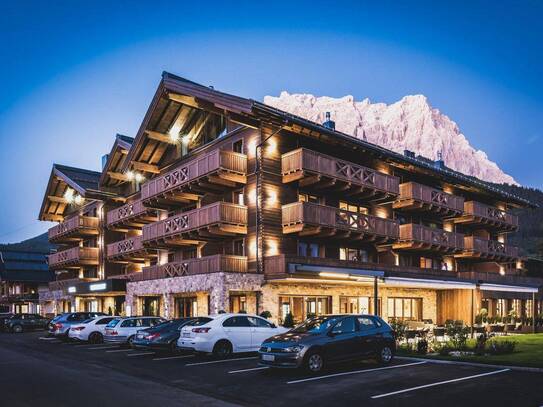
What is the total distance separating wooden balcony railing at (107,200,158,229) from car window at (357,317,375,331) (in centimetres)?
2564

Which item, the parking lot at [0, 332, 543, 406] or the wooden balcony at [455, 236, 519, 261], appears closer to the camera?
the parking lot at [0, 332, 543, 406]

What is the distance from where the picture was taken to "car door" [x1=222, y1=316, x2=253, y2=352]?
66.3ft

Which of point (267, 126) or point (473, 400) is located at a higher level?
point (267, 126)

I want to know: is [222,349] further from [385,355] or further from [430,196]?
[430,196]

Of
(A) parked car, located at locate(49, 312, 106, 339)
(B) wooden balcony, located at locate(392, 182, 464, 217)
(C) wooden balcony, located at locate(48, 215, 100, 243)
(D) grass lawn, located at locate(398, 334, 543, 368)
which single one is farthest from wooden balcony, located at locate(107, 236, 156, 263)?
(D) grass lawn, located at locate(398, 334, 543, 368)

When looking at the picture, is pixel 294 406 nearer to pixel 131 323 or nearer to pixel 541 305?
pixel 131 323

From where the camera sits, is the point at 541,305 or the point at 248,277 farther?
the point at 541,305

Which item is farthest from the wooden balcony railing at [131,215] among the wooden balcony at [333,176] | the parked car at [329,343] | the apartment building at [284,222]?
the parked car at [329,343]

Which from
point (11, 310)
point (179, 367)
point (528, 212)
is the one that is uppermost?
point (528, 212)

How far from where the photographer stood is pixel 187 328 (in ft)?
67.5

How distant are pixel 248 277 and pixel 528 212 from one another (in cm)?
9356

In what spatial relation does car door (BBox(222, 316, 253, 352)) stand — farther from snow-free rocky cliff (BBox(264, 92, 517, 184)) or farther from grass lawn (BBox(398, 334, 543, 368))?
snow-free rocky cliff (BBox(264, 92, 517, 184))

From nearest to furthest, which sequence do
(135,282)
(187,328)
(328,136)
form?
(187,328), (328,136), (135,282)

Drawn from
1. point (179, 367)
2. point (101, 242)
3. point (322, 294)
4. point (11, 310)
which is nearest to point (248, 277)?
point (322, 294)
